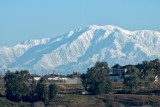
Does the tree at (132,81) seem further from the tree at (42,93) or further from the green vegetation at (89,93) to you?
the tree at (42,93)

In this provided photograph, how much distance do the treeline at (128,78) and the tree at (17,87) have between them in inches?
303

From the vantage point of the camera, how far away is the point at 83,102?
254 ft

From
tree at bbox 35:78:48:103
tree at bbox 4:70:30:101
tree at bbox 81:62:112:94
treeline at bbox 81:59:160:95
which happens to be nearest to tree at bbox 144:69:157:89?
treeline at bbox 81:59:160:95

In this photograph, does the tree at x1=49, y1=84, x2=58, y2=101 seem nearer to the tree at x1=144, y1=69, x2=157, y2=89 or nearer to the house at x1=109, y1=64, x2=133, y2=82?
the tree at x1=144, y1=69, x2=157, y2=89

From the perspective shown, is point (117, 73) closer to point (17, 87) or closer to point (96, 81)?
point (96, 81)

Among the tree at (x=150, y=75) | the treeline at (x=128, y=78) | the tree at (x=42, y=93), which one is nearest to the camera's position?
the tree at (x=42, y=93)

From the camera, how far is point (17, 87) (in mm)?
78812

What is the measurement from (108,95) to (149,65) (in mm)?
12823

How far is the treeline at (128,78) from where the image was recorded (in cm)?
8212

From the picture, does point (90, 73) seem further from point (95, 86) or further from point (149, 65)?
point (149, 65)

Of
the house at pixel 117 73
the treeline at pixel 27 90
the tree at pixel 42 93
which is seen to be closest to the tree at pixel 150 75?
the treeline at pixel 27 90

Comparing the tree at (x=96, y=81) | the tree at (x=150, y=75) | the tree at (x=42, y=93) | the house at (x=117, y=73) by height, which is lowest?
the tree at (x=42, y=93)

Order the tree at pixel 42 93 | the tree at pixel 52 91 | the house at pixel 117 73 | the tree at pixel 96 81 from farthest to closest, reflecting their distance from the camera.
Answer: the house at pixel 117 73 < the tree at pixel 96 81 < the tree at pixel 52 91 < the tree at pixel 42 93

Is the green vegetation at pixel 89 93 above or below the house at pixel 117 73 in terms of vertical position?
below
